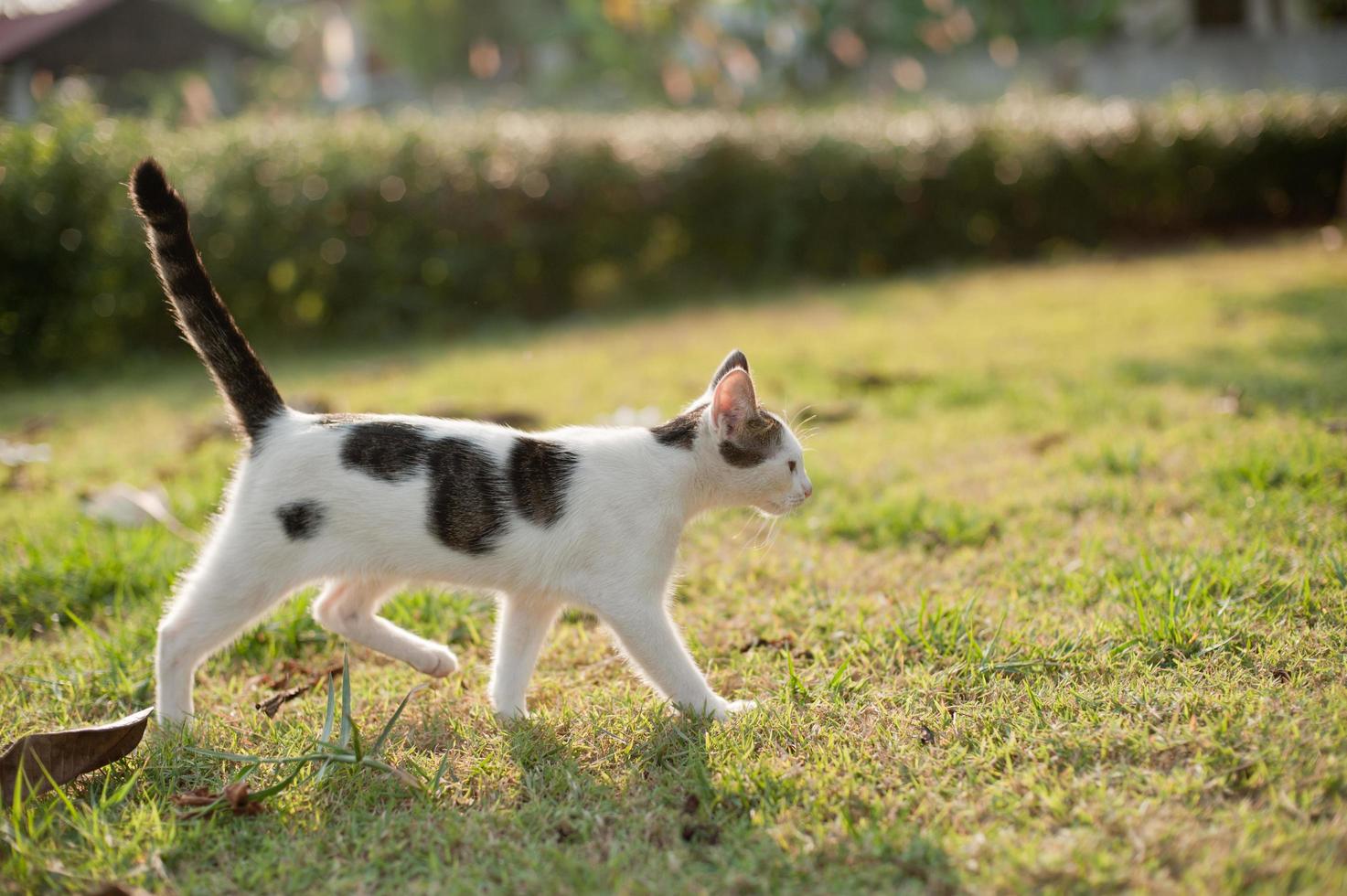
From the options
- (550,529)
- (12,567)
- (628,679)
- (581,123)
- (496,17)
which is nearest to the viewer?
(550,529)

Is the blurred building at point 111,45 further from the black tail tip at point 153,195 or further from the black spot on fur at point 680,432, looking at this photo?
the black spot on fur at point 680,432

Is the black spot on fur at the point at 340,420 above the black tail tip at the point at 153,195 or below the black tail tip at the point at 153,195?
below

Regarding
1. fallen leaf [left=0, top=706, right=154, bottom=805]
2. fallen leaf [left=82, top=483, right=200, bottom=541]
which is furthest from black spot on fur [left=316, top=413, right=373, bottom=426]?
fallen leaf [left=82, top=483, right=200, bottom=541]

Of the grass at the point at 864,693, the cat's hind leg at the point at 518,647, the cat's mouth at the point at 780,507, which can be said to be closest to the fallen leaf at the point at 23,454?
the grass at the point at 864,693

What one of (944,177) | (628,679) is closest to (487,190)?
(944,177)

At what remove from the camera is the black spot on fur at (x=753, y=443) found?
9.98ft

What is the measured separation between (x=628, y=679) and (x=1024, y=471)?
2263 millimetres

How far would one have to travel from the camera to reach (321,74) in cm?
4469

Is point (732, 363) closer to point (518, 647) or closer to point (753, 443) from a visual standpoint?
point (753, 443)

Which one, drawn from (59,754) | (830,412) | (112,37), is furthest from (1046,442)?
(112,37)

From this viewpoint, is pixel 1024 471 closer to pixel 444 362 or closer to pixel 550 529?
pixel 550 529

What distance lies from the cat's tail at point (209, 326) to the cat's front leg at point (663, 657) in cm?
110

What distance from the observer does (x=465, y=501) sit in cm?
284

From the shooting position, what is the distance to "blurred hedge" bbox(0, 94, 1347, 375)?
28.2 ft
